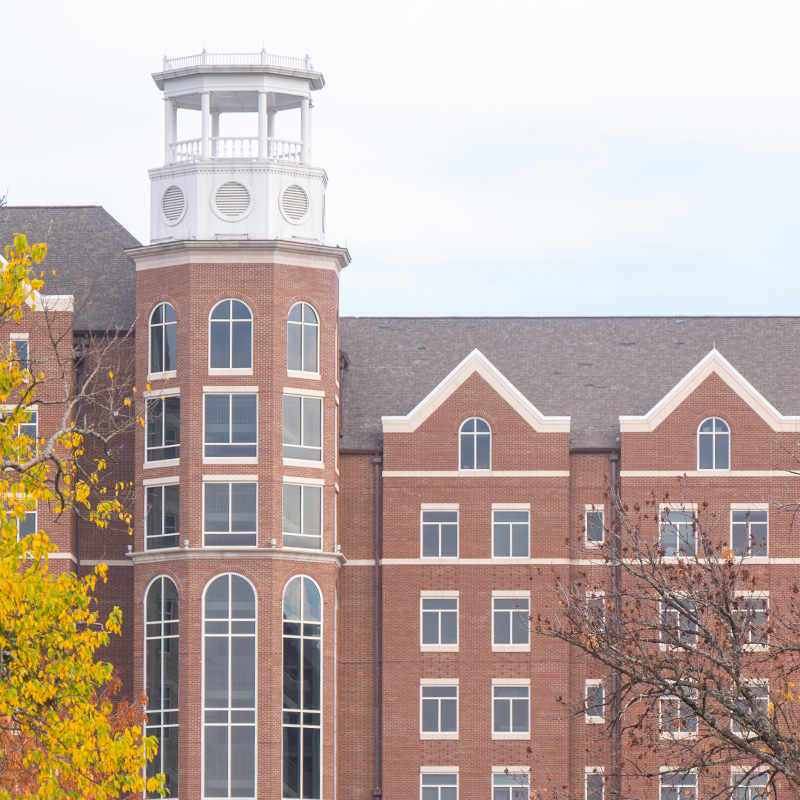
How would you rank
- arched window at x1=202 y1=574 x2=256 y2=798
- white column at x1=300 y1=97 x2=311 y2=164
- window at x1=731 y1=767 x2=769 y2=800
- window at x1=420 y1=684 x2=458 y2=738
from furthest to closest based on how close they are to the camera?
window at x1=420 y1=684 x2=458 y2=738 → white column at x1=300 y1=97 x2=311 y2=164 → arched window at x1=202 y1=574 x2=256 y2=798 → window at x1=731 y1=767 x2=769 y2=800

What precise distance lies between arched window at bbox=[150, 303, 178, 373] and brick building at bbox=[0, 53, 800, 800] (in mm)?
59

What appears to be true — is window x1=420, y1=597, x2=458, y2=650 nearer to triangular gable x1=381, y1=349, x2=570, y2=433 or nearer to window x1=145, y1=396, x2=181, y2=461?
triangular gable x1=381, y1=349, x2=570, y2=433

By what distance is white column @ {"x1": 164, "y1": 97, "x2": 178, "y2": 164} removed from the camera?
58188mm

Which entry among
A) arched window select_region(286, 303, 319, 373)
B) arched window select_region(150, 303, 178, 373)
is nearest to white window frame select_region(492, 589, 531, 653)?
arched window select_region(286, 303, 319, 373)

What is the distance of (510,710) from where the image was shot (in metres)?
58.4

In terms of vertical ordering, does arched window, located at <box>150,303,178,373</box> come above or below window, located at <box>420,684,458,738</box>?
above

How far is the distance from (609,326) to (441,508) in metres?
11.0

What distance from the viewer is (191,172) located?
57062 millimetres

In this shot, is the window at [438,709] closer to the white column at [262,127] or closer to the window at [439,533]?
the window at [439,533]

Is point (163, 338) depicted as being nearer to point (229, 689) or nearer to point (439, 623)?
point (229, 689)

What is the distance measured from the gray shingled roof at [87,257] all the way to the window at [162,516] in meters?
6.34

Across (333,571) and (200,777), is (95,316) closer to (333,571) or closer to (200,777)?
(333,571)

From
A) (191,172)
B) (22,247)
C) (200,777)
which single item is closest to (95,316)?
(191,172)

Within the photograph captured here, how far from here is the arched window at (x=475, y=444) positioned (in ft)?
198
